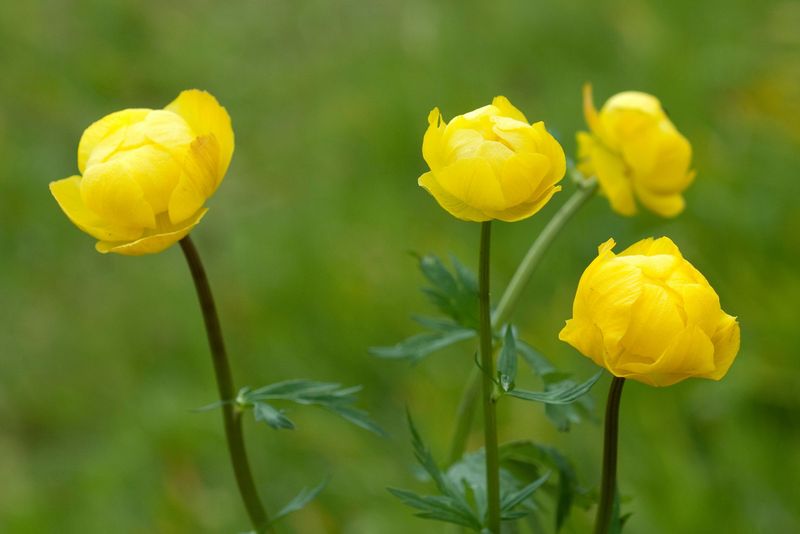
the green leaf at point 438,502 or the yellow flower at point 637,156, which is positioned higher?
the yellow flower at point 637,156

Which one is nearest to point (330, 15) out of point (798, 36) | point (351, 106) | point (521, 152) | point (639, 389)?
point (351, 106)

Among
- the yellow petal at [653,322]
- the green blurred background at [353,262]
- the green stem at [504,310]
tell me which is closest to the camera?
the yellow petal at [653,322]

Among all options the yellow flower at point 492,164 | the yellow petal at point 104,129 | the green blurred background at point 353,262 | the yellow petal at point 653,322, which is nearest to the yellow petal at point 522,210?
the yellow flower at point 492,164

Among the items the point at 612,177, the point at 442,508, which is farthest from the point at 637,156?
the point at 442,508

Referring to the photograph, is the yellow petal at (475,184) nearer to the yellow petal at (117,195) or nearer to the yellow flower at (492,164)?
the yellow flower at (492,164)

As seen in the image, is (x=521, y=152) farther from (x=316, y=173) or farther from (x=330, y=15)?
(x=330, y=15)

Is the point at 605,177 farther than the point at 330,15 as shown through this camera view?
No

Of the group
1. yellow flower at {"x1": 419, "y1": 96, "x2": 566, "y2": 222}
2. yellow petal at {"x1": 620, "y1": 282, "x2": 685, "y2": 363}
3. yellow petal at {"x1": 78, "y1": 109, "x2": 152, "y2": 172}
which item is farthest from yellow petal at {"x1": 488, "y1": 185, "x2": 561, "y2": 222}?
yellow petal at {"x1": 78, "y1": 109, "x2": 152, "y2": 172}

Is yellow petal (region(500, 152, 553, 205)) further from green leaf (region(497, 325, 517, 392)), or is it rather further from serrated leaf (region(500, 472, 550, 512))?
serrated leaf (region(500, 472, 550, 512))
